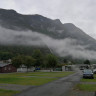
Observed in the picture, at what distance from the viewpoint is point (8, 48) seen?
133 meters

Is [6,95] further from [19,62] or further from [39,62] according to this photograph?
[39,62]

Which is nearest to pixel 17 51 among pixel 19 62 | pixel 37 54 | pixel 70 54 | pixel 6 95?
pixel 37 54

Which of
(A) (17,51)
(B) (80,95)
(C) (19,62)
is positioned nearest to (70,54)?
(A) (17,51)

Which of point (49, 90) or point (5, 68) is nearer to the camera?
point (49, 90)

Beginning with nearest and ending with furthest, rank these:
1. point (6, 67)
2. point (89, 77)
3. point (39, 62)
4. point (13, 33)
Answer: point (89, 77)
point (6, 67)
point (39, 62)
point (13, 33)

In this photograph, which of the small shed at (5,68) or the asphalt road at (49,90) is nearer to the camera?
the asphalt road at (49,90)

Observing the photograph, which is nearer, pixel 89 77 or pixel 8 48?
pixel 89 77

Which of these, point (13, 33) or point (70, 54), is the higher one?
point (13, 33)

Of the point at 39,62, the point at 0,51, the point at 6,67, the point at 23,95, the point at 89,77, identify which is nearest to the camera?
the point at 23,95

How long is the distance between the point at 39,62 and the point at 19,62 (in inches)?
658

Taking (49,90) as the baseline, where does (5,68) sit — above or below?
above

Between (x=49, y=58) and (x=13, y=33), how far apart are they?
427ft

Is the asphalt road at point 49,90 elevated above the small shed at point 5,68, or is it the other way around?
the small shed at point 5,68

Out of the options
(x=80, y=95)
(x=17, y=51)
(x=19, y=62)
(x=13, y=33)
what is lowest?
(x=80, y=95)
